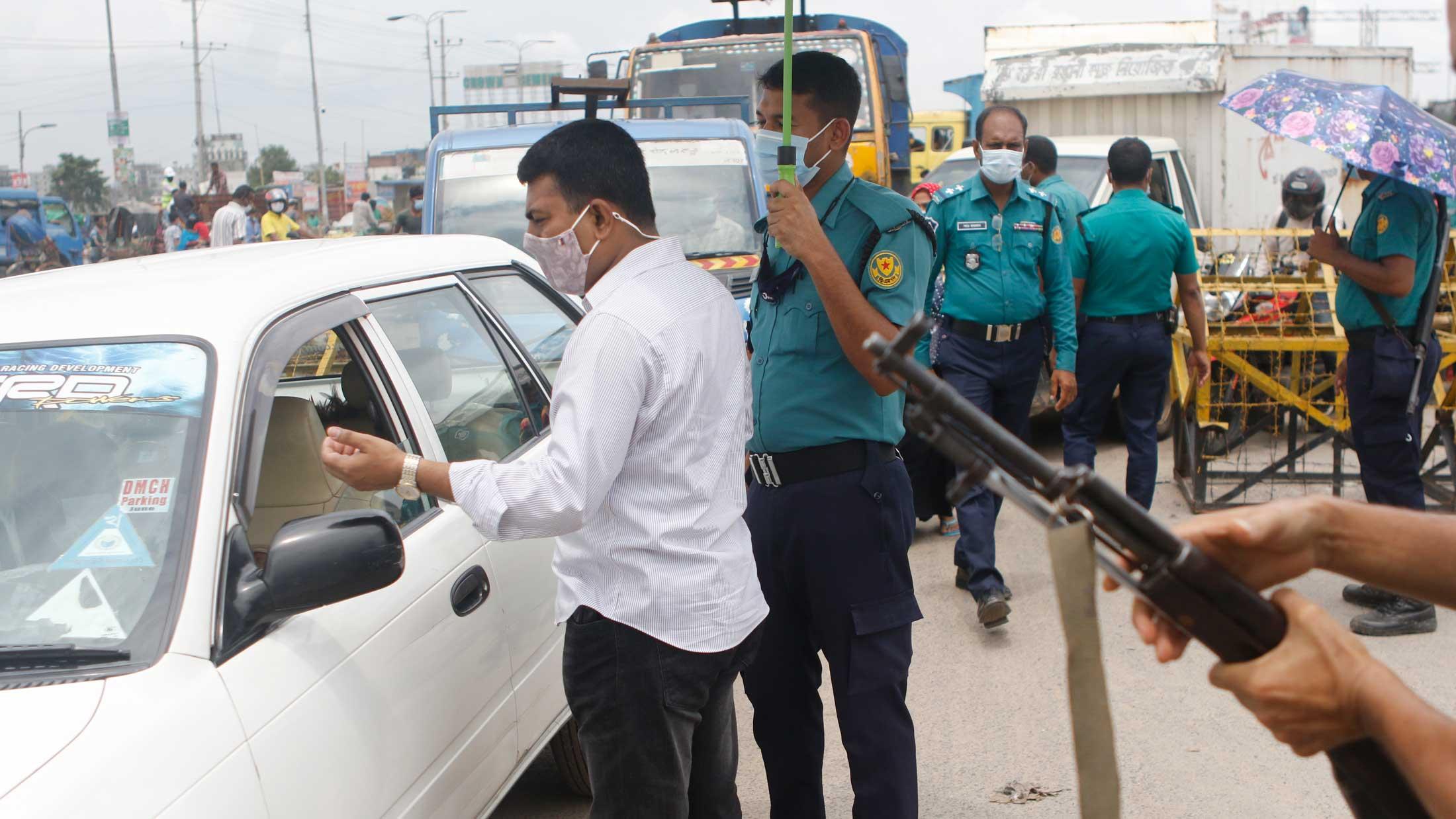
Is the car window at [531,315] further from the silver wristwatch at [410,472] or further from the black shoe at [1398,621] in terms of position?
the black shoe at [1398,621]

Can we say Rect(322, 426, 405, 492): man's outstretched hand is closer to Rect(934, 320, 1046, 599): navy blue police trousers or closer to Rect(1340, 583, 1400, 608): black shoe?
Rect(934, 320, 1046, 599): navy blue police trousers

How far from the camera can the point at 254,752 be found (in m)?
1.95

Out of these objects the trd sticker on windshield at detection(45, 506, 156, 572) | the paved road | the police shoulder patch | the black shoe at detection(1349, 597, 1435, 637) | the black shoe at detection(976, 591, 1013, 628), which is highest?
the police shoulder patch

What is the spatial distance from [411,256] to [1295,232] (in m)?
6.03

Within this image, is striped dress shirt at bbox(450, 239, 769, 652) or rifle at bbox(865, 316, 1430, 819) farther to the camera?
striped dress shirt at bbox(450, 239, 769, 652)

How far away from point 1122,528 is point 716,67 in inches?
414

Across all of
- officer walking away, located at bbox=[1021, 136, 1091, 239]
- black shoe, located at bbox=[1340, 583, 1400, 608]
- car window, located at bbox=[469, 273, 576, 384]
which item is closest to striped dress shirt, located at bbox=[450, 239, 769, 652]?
car window, located at bbox=[469, 273, 576, 384]

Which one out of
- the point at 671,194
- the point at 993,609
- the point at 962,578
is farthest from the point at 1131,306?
the point at 671,194

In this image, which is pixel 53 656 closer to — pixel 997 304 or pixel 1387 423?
pixel 997 304

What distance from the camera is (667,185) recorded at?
7.60 metres

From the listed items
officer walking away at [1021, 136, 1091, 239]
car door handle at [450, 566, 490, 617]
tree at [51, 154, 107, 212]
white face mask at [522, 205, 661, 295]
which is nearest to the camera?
white face mask at [522, 205, 661, 295]

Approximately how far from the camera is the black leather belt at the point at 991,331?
16.8 ft

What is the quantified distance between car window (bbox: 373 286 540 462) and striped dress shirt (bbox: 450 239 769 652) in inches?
29.8

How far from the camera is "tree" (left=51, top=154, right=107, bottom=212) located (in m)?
66.6
